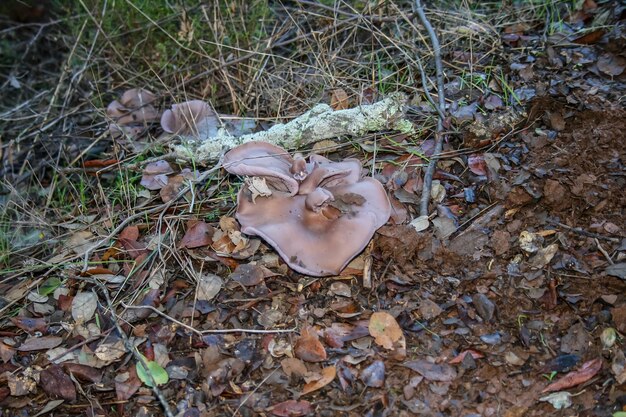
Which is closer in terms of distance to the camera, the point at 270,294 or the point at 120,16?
the point at 270,294

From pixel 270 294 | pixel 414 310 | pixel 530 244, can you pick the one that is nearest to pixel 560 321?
pixel 530 244

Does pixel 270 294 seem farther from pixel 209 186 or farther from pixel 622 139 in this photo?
pixel 622 139

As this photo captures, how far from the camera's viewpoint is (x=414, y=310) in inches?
111

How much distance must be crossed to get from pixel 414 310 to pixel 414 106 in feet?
4.93

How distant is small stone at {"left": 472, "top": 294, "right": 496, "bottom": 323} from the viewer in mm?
2725

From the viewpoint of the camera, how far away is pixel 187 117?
4.04 meters

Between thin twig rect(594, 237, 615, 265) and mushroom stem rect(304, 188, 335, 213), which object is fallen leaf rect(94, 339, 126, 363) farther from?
thin twig rect(594, 237, 615, 265)

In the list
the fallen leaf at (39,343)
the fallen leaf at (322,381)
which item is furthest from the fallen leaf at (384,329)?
the fallen leaf at (39,343)

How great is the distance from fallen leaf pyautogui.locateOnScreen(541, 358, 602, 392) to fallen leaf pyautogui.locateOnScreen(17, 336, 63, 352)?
236 centimetres

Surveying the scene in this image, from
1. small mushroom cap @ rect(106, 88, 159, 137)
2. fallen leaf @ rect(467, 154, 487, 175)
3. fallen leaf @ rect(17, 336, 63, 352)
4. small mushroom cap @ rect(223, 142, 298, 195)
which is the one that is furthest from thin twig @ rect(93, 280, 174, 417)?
fallen leaf @ rect(467, 154, 487, 175)

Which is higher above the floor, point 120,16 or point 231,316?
point 120,16

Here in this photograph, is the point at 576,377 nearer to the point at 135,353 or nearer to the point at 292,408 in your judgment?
the point at 292,408

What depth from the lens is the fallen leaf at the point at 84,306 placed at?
3.08 metres

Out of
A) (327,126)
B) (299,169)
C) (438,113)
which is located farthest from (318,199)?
(438,113)
